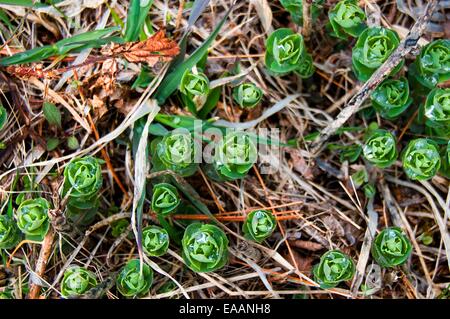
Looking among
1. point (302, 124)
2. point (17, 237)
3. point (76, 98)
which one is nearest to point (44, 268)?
point (17, 237)

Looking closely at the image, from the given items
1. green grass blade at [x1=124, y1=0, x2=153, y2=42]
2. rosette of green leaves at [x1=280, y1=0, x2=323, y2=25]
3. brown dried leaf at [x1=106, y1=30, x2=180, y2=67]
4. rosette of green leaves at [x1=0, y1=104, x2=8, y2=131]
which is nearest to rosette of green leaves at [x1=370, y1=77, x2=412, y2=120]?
rosette of green leaves at [x1=280, y1=0, x2=323, y2=25]

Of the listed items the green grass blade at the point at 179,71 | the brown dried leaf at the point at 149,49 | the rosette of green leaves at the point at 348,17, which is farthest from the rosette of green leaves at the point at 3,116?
the rosette of green leaves at the point at 348,17

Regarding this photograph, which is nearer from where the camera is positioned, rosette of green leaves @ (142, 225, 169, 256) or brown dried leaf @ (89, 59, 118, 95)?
rosette of green leaves @ (142, 225, 169, 256)

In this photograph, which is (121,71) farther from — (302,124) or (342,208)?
(342,208)

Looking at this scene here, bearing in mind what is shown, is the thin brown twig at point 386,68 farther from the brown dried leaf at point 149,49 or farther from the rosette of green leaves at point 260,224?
the brown dried leaf at point 149,49

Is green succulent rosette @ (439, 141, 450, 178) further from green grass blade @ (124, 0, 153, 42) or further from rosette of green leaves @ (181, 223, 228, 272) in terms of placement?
green grass blade @ (124, 0, 153, 42)
